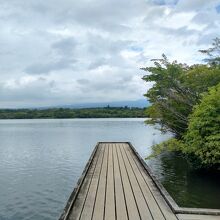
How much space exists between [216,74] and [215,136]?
554 centimetres

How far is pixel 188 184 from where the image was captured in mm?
14266

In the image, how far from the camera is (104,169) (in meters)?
10.9

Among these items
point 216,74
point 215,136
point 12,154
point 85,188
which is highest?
point 216,74

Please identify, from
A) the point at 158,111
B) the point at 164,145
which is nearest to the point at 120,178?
the point at 164,145

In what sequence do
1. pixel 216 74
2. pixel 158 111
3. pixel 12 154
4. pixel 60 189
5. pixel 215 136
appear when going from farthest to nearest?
pixel 12 154 → pixel 158 111 → pixel 216 74 → pixel 60 189 → pixel 215 136

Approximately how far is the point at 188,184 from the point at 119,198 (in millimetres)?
8060

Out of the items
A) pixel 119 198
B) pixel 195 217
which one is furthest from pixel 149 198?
pixel 195 217

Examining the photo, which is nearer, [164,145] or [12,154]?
[164,145]

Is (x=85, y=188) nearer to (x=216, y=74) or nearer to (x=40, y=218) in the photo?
(x=40, y=218)

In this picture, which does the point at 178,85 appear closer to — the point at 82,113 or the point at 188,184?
the point at 188,184

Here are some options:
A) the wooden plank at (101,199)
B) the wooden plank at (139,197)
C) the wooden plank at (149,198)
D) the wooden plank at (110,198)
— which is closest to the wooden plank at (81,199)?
the wooden plank at (101,199)

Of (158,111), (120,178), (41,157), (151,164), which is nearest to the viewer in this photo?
(120,178)

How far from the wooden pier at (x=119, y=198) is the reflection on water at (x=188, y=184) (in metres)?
2.36

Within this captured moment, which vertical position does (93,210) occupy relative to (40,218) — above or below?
above
